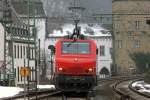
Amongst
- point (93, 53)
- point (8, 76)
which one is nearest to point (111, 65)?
point (8, 76)

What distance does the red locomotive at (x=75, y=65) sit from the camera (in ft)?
102

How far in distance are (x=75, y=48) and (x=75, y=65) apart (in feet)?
3.57

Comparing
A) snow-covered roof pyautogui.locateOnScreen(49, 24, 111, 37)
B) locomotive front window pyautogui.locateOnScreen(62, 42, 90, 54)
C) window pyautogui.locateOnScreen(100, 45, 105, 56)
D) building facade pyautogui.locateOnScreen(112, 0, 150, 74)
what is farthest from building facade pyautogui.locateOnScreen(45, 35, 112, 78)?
locomotive front window pyautogui.locateOnScreen(62, 42, 90, 54)

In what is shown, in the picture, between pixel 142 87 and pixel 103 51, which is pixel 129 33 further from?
pixel 142 87

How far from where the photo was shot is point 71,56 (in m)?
31.7

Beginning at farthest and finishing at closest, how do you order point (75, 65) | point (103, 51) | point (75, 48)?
1. point (103, 51)
2. point (75, 48)
3. point (75, 65)

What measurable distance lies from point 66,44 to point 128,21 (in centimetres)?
8364

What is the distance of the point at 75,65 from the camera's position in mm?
31266

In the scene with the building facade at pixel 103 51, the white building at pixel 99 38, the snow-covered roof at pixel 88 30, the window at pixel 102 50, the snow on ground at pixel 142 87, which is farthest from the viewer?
the window at pixel 102 50

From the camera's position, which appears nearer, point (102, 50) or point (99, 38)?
point (99, 38)

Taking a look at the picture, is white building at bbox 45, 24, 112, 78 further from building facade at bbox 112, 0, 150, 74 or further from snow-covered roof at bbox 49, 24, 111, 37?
building facade at bbox 112, 0, 150, 74

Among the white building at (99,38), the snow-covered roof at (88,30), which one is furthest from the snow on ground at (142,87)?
the snow-covered roof at (88,30)

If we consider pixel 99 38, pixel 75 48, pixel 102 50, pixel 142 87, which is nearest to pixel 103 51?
pixel 102 50

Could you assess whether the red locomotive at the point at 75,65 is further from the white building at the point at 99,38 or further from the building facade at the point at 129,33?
the building facade at the point at 129,33
